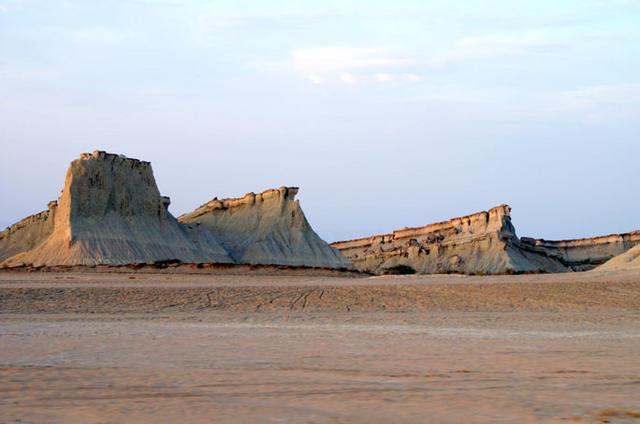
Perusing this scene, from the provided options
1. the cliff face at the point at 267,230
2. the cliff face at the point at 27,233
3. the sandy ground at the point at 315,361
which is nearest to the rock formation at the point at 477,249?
the cliff face at the point at 267,230

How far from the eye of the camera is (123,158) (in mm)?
61375

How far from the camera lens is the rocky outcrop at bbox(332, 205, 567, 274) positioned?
2933 inches

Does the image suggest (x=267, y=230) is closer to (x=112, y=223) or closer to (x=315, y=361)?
(x=112, y=223)

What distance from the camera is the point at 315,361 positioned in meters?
11.2

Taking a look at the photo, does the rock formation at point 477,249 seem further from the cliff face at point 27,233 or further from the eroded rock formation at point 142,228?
the cliff face at point 27,233

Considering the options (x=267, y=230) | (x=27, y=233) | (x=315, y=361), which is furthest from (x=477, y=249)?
(x=315, y=361)

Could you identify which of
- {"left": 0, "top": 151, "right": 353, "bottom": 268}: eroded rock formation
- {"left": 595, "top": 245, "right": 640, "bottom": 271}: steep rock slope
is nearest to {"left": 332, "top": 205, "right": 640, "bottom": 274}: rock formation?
{"left": 0, "top": 151, "right": 353, "bottom": 268}: eroded rock formation

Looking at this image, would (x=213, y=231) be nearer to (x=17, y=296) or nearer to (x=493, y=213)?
(x=493, y=213)

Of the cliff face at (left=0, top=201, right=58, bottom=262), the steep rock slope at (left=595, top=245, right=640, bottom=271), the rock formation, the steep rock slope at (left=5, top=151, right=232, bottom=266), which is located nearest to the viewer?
the steep rock slope at (left=595, top=245, right=640, bottom=271)

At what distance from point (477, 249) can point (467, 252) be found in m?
1.05

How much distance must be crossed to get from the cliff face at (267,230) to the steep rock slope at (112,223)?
3.81 metres

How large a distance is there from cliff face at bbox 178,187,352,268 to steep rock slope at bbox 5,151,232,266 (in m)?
3.81

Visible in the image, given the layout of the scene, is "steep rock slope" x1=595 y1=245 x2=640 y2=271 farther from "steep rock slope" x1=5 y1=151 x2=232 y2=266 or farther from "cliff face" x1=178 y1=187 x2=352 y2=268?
"steep rock slope" x1=5 y1=151 x2=232 y2=266

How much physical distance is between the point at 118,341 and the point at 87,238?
42.9 metres
